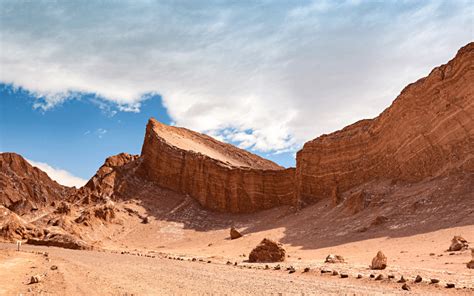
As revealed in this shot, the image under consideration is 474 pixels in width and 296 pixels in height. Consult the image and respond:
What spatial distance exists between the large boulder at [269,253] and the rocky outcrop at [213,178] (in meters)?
28.1

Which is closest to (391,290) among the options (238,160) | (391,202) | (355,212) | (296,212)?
(391,202)

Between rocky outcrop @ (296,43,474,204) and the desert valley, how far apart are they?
4.3 inches

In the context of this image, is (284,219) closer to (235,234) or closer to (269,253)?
(235,234)

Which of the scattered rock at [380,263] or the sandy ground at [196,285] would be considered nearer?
the sandy ground at [196,285]

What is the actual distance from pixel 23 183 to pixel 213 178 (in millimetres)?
43830

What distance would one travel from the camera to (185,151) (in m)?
57.8

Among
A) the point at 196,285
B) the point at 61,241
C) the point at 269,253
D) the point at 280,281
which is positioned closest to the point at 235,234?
the point at 61,241

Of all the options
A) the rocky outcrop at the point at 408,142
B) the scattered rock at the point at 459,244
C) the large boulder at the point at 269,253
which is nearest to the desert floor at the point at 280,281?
the scattered rock at the point at 459,244

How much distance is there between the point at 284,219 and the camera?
43.3 m

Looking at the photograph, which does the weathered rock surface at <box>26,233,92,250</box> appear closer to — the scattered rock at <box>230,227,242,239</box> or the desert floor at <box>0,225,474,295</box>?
the scattered rock at <box>230,227,242,239</box>

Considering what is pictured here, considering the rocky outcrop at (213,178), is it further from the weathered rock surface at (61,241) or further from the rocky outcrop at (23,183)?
the rocky outcrop at (23,183)

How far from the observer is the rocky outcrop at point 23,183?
2894 inches

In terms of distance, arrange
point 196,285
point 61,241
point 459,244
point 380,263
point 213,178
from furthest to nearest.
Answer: point 213,178 < point 61,241 < point 459,244 < point 380,263 < point 196,285

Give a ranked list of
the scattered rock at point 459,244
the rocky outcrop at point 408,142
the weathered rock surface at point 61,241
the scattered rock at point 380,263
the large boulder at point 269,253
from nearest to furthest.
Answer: the scattered rock at point 380,263 → the scattered rock at point 459,244 → the large boulder at point 269,253 → the rocky outcrop at point 408,142 → the weathered rock surface at point 61,241
